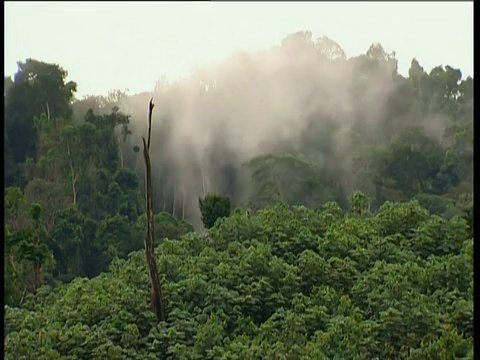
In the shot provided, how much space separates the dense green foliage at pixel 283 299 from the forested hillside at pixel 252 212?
0.01 m

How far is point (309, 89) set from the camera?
7797mm

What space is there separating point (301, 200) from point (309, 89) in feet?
4.91

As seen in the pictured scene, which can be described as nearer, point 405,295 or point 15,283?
point 405,295

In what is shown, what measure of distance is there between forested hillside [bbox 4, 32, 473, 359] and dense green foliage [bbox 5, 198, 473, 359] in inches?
0.4

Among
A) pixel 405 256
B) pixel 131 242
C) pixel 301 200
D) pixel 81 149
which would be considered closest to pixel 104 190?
Answer: pixel 81 149

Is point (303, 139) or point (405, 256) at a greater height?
point (303, 139)

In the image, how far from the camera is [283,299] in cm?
377

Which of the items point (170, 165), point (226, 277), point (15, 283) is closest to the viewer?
point (226, 277)

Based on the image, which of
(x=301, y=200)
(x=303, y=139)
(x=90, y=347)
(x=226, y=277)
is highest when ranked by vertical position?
(x=303, y=139)

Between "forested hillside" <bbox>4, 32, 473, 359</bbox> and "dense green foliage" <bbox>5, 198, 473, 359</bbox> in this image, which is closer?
"dense green foliage" <bbox>5, 198, 473, 359</bbox>

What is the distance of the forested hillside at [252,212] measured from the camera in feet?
11.3

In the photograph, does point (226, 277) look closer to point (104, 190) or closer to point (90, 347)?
point (90, 347)

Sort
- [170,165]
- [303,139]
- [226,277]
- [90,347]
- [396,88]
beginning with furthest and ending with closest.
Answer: [396,88] < [303,139] < [170,165] < [226,277] < [90,347]

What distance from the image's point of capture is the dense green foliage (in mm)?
3260
